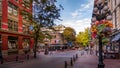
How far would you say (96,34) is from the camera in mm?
16500

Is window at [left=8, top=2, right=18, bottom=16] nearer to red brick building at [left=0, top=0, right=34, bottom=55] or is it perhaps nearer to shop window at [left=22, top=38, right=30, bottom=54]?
red brick building at [left=0, top=0, right=34, bottom=55]

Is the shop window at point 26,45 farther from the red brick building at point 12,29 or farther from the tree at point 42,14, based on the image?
the tree at point 42,14

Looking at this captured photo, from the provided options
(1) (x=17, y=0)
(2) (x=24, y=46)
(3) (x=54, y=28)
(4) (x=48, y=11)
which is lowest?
(2) (x=24, y=46)

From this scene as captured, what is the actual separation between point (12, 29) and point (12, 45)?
11.3 ft

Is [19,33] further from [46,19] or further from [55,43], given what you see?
[55,43]

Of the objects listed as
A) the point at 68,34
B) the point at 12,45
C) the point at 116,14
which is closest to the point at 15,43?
the point at 12,45

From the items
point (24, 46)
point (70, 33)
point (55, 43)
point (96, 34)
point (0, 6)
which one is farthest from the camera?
point (70, 33)

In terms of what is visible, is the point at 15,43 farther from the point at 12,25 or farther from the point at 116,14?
the point at 116,14

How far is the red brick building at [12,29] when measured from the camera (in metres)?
39.0

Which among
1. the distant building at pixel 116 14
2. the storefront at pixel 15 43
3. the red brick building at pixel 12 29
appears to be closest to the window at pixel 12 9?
the red brick building at pixel 12 29

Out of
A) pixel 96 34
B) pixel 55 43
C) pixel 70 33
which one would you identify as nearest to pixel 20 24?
pixel 96 34

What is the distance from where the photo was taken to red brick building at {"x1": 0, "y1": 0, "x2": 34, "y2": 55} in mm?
39031

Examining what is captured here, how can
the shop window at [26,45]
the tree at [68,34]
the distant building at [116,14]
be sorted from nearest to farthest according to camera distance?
the distant building at [116,14], the shop window at [26,45], the tree at [68,34]

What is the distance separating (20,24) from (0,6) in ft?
33.7
